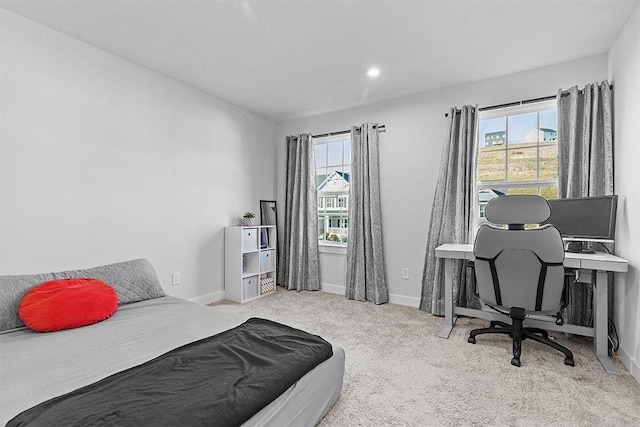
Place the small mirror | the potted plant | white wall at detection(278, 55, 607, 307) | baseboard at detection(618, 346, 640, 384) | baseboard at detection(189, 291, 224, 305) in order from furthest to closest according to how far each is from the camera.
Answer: the small mirror
the potted plant
baseboard at detection(189, 291, 224, 305)
white wall at detection(278, 55, 607, 307)
baseboard at detection(618, 346, 640, 384)

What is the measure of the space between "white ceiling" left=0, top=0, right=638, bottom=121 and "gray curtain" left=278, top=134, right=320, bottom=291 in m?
1.23

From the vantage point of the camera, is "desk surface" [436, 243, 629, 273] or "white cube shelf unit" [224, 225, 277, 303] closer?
"desk surface" [436, 243, 629, 273]

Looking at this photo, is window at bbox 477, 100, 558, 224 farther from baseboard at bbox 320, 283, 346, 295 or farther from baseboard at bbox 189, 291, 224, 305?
baseboard at bbox 189, 291, 224, 305

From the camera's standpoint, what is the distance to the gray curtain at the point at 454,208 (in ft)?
10.6

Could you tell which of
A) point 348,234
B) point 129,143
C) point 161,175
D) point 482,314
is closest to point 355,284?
point 348,234

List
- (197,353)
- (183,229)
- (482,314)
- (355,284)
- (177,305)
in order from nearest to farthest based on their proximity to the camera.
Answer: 1. (197,353)
2. (177,305)
3. (482,314)
4. (183,229)
5. (355,284)

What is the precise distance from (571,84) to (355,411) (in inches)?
132

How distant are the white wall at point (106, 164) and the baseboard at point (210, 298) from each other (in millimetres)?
18

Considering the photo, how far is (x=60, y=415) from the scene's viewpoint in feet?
3.43

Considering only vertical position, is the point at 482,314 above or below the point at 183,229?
below

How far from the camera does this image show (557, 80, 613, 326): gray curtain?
8.57 ft

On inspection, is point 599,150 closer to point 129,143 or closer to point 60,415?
point 60,415

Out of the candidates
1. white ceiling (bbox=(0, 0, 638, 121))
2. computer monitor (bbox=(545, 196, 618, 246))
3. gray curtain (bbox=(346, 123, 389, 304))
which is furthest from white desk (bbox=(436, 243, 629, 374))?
white ceiling (bbox=(0, 0, 638, 121))

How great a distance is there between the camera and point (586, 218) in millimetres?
2482
